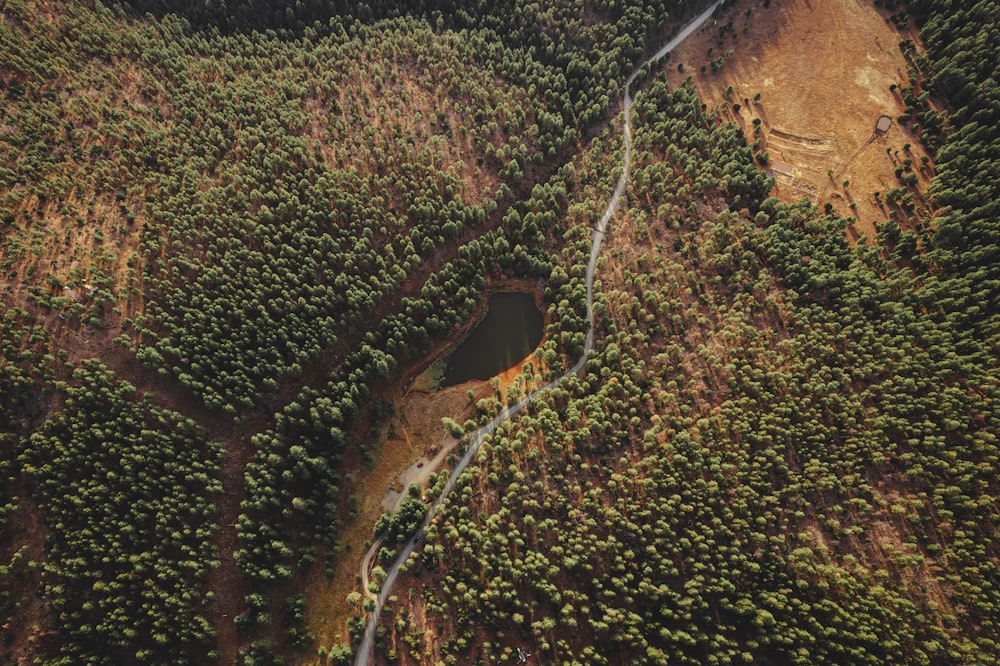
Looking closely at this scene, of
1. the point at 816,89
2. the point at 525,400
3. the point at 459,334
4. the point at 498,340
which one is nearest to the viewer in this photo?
the point at 525,400

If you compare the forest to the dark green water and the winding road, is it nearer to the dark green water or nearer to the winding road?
the winding road

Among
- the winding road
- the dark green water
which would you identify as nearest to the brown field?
the winding road

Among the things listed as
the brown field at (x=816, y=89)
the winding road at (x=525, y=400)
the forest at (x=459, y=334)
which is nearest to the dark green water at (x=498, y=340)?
the forest at (x=459, y=334)

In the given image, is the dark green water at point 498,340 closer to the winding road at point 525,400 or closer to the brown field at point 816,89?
the winding road at point 525,400

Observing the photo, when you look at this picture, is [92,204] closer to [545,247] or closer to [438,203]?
[438,203]

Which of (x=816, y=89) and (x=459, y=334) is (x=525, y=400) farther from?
(x=816, y=89)

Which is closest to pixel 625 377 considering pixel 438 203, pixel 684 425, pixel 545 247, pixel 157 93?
pixel 684 425

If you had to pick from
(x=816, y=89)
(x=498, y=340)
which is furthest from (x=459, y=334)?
(x=816, y=89)
